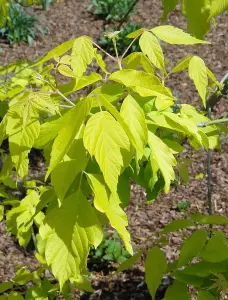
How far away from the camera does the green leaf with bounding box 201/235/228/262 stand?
5.11ft

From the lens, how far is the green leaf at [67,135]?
1.12 meters

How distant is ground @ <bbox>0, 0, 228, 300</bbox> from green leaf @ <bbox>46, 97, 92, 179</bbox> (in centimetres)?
110

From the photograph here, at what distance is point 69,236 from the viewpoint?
1244 millimetres

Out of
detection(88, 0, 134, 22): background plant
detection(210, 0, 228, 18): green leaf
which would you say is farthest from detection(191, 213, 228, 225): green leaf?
detection(88, 0, 134, 22): background plant

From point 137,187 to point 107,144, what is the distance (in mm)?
3936

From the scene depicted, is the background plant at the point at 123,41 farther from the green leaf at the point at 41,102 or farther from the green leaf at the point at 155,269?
the green leaf at the point at 41,102

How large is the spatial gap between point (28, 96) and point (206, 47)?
20.6 feet

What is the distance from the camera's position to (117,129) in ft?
3.74

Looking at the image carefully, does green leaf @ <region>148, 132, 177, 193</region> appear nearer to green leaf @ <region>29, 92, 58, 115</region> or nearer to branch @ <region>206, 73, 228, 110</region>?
green leaf @ <region>29, 92, 58, 115</region>

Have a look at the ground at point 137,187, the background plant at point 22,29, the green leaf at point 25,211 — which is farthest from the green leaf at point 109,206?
the background plant at point 22,29

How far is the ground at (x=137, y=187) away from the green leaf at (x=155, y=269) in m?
0.43

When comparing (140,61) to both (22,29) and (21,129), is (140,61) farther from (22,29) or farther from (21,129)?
(22,29)

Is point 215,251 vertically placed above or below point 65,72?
below

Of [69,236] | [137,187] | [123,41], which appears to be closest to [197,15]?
[69,236]
